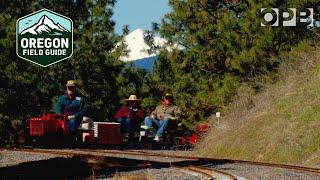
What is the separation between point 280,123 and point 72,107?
4.76 metres

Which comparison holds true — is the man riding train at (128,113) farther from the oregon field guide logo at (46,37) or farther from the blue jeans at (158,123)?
the oregon field guide logo at (46,37)

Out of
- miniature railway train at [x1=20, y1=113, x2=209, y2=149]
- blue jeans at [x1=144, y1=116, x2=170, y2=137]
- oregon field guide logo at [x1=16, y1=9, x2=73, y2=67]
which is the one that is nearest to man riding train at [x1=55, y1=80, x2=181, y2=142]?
blue jeans at [x1=144, y1=116, x2=170, y2=137]

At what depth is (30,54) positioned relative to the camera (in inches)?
914

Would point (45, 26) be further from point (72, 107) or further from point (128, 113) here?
point (72, 107)

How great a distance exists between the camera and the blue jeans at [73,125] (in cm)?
1605

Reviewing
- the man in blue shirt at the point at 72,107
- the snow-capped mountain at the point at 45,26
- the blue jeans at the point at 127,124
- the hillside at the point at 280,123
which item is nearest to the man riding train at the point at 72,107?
the man in blue shirt at the point at 72,107

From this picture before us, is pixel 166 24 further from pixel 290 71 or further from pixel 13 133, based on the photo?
pixel 290 71

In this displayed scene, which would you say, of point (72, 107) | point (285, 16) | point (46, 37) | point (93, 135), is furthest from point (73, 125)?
point (46, 37)

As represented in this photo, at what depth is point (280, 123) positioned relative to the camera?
13875 mm

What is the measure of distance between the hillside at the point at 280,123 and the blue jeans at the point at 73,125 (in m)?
2.91

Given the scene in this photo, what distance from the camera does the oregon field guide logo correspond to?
23.5 m

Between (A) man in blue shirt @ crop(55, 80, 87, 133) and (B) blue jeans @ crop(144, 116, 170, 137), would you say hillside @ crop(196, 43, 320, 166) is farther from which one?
(A) man in blue shirt @ crop(55, 80, 87, 133)

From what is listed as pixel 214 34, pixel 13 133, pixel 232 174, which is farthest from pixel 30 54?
pixel 232 174

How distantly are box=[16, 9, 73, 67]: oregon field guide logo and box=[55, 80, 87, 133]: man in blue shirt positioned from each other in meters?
7.25
